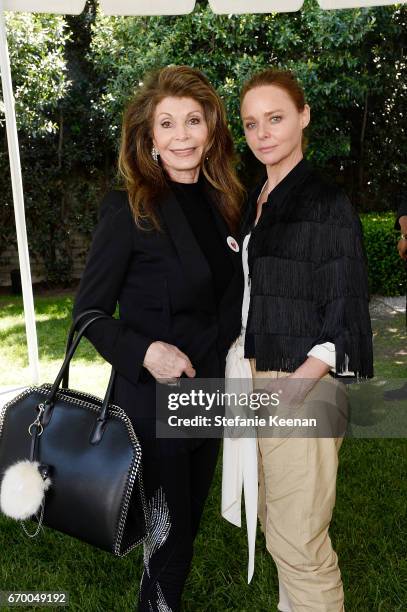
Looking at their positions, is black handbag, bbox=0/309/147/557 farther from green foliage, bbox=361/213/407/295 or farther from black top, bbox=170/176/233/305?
green foliage, bbox=361/213/407/295

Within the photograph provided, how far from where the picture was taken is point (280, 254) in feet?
6.07

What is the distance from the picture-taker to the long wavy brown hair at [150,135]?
1883 mm

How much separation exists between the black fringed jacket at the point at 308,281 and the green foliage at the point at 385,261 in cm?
774

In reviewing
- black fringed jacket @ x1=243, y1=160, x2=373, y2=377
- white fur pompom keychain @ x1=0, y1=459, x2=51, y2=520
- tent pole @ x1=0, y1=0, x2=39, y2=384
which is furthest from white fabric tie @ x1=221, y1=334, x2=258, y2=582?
tent pole @ x1=0, y1=0, x2=39, y2=384

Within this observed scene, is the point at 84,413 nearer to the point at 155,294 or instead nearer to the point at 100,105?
the point at 155,294

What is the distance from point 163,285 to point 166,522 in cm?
64

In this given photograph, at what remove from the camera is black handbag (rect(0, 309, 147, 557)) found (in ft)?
5.58

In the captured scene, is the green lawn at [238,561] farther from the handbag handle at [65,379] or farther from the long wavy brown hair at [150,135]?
the long wavy brown hair at [150,135]

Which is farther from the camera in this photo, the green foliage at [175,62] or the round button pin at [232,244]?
the green foliage at [175,62]

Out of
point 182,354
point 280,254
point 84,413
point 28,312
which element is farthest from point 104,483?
point 28,312

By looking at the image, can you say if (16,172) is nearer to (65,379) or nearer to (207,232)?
(207,232)

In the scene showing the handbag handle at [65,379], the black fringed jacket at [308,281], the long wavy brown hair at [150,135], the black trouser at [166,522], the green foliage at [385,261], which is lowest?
the green foliage at [385,261]

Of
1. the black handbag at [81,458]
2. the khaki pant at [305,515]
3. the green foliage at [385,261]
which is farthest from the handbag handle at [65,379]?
the green foliage at [385,261]

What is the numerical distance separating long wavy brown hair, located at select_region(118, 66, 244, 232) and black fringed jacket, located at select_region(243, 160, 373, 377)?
0.25 meters
